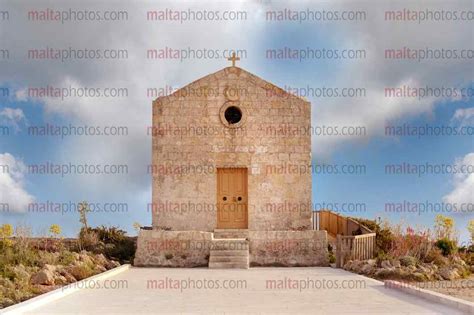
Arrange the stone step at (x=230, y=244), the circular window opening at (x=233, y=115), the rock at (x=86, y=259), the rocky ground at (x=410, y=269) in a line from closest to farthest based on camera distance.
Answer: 1. the rocky ground at (x=410, y=269)
2. the rock at (x=86, y=259)
3. the stone step at (x=230, y=244)
4. the circular window opening at (x=233, y=115)

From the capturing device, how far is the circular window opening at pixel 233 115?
790 inches

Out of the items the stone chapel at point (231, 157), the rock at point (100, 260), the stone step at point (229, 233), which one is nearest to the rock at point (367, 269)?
the stone step at point (229, 233)

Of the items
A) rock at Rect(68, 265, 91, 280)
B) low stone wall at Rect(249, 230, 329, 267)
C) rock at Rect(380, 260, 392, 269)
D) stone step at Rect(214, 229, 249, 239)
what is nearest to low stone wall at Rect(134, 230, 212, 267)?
stone step at Rect(214, 229, 249, 239)

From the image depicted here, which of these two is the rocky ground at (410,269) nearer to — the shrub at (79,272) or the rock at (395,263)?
the rock at (395,263)

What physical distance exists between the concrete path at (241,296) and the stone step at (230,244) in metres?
3.17

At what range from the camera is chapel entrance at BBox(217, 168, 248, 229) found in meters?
19.7

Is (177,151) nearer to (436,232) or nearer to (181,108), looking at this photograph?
(181,108)

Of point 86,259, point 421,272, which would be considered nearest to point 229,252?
point 86,259

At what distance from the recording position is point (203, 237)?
17.7 metres

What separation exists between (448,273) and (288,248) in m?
5.23

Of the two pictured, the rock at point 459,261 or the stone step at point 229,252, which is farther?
the stone step at point 229,252

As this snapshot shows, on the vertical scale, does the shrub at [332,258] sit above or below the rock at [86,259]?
below

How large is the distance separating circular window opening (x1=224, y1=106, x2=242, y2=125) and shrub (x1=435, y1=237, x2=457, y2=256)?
25.1ft

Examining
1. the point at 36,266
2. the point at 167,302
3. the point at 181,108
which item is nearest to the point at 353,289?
the point at 167,302
